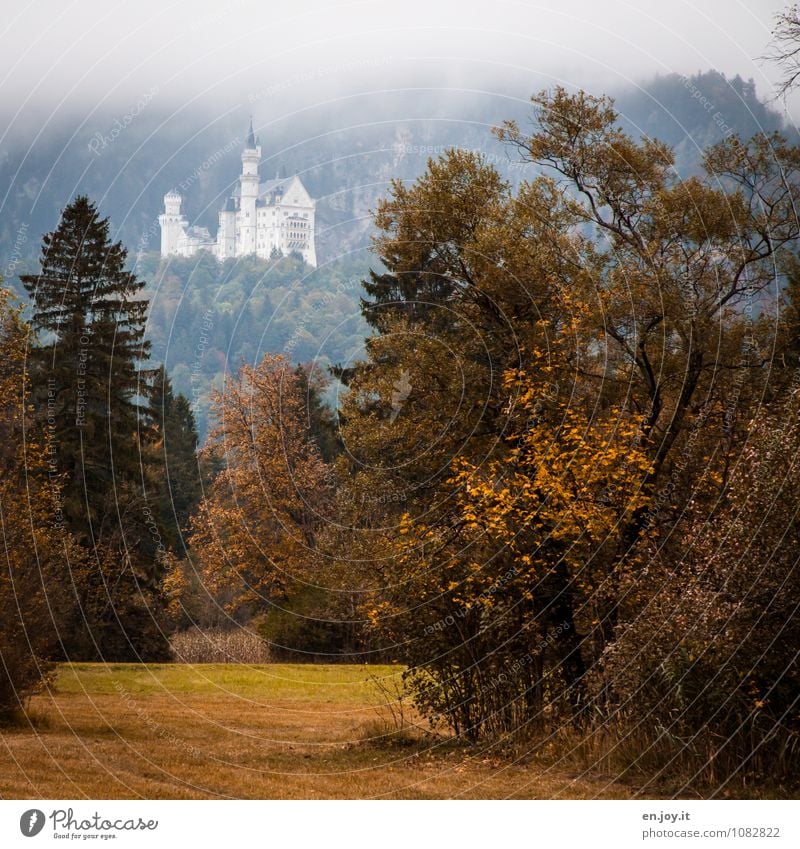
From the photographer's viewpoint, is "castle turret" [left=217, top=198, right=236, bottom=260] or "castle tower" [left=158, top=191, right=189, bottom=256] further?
"castle turret" [left=217, top=198, right=236, bottom=260]

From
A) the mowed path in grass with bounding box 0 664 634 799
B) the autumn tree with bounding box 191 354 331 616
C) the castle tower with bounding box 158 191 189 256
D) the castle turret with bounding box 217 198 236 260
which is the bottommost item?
the mowed path in grass with bounding box 0 664 634 799

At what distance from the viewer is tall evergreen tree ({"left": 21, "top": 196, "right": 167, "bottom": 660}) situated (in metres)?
25.0

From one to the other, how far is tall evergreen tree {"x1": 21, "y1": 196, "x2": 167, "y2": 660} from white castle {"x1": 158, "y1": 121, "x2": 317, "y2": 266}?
56.3 inches

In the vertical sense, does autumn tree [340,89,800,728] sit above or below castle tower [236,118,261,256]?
below

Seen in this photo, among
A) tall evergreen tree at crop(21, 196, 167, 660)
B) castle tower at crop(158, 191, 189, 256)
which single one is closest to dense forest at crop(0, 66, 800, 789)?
tall evergreen tree at crop(21, 196, 167, 660)

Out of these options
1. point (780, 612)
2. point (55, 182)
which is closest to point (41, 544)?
point (55, 182)

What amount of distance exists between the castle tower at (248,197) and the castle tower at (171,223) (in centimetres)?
147

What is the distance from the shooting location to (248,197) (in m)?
26.9

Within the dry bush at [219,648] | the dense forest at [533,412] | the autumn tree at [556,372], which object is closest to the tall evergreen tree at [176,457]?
the dense forest at [533,412]

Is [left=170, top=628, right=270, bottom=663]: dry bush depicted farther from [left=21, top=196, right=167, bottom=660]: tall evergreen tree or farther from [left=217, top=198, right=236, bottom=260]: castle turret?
[left=217, top=198, right=236, bottom=260]: castle turret

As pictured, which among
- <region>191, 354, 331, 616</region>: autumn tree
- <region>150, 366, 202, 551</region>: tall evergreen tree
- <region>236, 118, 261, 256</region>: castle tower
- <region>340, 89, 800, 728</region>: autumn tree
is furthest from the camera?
<region>150, 366, 202, 551</region>: tall evergreen tree

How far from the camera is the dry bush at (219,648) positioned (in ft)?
101
